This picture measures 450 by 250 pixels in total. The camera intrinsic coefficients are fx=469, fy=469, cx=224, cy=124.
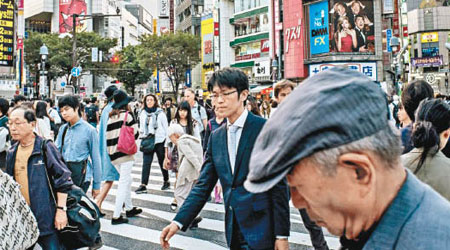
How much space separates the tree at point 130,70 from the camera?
201 ft

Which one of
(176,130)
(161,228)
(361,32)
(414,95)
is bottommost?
(161,228)

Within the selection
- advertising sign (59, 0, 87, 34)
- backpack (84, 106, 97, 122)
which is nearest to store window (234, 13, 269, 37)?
advertising sign (59, 0, 87, 34)

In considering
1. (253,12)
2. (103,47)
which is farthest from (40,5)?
(253,12)

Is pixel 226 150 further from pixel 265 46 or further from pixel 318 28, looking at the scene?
pixel 265 46

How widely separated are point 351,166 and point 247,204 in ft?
6.18

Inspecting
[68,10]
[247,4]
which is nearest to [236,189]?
[247,4]

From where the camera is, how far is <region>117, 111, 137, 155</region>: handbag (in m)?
6.74

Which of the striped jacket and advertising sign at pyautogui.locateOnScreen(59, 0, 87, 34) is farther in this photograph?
advertising sign at pyautogui.locateOnScreen(59, 0, 87, 34)

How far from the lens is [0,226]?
10.1ft

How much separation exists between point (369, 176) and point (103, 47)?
51.4 m

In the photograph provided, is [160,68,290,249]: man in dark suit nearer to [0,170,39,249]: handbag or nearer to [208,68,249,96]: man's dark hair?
[208,68,249,96]: man's dark hair

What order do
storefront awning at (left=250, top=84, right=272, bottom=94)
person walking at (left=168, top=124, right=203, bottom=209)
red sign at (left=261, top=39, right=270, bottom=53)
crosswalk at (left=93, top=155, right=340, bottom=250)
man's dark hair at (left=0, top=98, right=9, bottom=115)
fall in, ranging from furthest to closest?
red sign at (left=261, top=39, right=270, bottom=53)
storefront awning at (left=250, top=84, right=272, bottom=94)
person walking at (left=168, top=124, right=203, bottom=209)
man's dark hair at (left=0, top=98, right=9, bottom=115)
crosswalk at (left=93, top=155, right=340, bottom=250)

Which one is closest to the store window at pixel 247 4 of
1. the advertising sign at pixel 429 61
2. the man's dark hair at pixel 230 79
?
the advertising sign at pixel 429 61

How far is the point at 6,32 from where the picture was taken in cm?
3853
